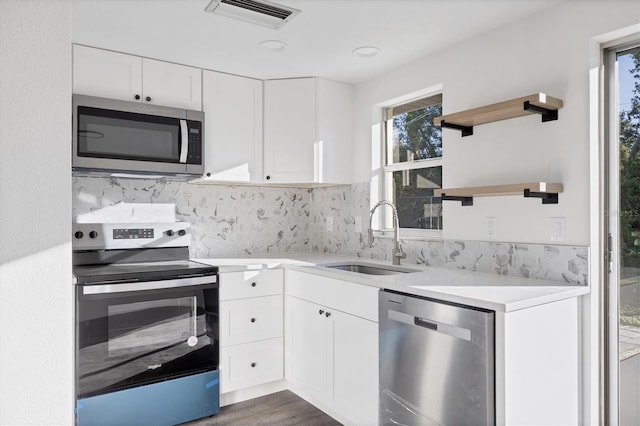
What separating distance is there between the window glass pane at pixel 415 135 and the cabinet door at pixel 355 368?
126cm

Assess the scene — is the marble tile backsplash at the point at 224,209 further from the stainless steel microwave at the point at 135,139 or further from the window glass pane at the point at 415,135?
the window glass pane at the point at 415,135

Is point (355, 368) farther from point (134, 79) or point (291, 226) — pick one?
point (134, 79)

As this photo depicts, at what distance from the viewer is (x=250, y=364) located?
281cm

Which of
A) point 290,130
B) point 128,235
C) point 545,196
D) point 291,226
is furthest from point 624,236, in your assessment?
point 128,235

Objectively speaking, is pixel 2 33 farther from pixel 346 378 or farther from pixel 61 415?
pixel 346 378

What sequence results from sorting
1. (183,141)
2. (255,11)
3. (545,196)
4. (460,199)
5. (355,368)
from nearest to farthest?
1. (545,196)
2. (255,11)
3. (355,368)
4. (460,199)
5. (183,141)

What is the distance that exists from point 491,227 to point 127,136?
216cm

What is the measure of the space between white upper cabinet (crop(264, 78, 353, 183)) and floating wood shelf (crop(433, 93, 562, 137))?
1.02m

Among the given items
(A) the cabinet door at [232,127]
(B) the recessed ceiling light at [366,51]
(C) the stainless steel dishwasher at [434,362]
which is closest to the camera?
(C) the stainless steel dishwasher at [434,362]

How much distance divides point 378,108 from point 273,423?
7.25 ft

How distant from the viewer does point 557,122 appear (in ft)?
6.96

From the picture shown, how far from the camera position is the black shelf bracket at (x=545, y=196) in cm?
202

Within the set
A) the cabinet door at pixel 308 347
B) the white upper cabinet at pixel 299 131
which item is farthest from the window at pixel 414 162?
the cabinet door at pixel 308 347

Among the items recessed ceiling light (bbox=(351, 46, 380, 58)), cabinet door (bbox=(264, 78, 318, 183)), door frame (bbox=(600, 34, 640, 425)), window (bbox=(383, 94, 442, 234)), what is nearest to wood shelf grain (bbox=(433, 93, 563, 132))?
door frame (bbox=(600, 34, 640, 425))
